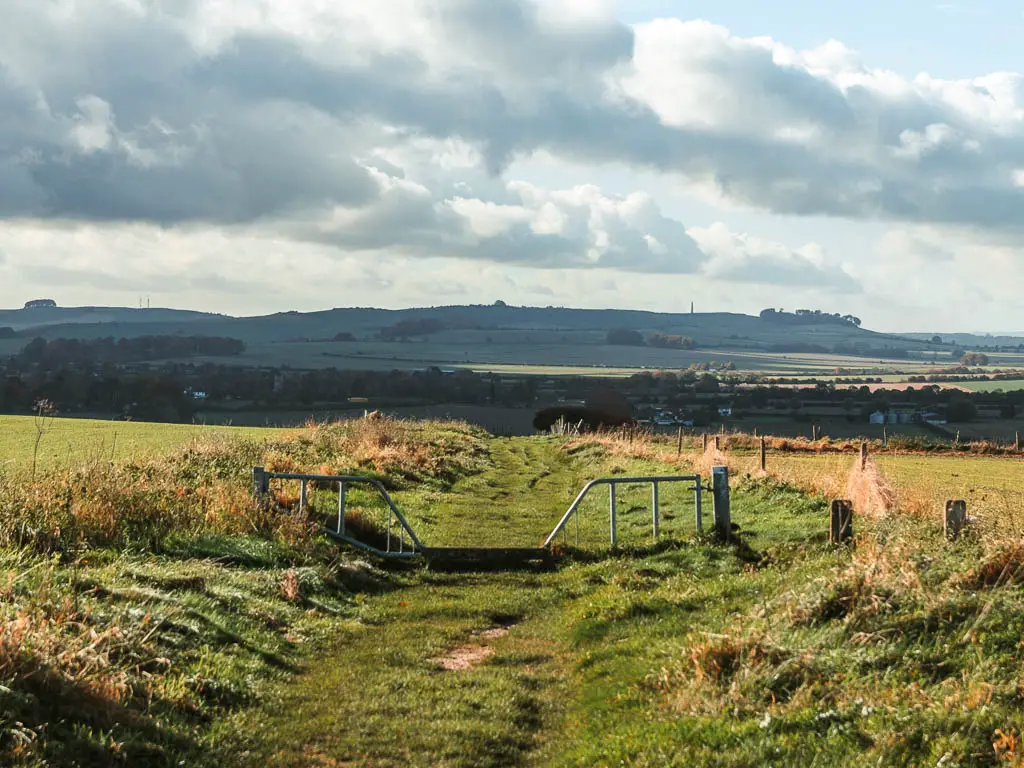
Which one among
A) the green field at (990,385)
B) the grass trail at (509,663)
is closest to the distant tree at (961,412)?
the green field at (990,385)

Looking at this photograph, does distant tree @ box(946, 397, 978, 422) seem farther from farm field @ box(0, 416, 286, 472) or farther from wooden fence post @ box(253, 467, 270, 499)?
wooden fence post @ box(253, 467, 270, 499)

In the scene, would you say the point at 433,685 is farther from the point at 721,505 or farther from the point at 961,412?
the point at 961,412

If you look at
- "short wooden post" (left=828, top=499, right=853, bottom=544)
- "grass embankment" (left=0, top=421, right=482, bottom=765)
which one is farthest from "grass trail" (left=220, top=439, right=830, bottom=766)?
"short wooden post" (left=828, top=499, right=853, bottom=544)

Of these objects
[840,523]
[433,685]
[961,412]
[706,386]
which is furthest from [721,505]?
[706,386]

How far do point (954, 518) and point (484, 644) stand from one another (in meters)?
5.99

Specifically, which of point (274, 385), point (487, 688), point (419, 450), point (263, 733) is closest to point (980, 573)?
point (487, 688)

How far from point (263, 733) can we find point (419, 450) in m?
29.0

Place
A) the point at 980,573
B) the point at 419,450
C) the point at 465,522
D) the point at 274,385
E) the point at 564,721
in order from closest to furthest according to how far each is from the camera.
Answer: the point at 564,721
the point at 980,573
the point at 465,522
the point at 419,450
the point at 274,385

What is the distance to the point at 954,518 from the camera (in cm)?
1273

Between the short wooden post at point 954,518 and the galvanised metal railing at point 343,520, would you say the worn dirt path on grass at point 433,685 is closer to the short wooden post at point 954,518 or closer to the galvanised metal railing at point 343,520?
the galvanised metal railing at point 343,520

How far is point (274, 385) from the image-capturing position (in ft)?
451

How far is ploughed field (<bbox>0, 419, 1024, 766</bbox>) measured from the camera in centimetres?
757

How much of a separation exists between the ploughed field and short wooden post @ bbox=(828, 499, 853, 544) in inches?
10.9

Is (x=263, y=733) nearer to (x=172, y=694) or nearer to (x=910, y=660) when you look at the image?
(x=172, y=694)
